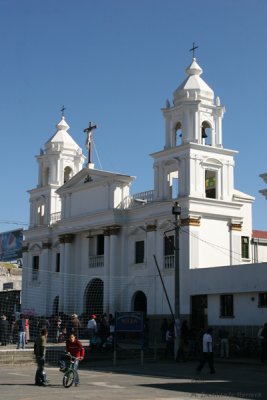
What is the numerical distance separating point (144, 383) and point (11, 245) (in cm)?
5411

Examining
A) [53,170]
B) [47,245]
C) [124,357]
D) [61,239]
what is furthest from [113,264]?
[53,170]

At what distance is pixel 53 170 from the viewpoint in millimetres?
49469

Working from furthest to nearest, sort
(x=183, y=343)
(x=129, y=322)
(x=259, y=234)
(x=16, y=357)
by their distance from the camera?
(x=259, y=234) → (x=183, y=343) → (x=129, y=322) → (x=16, y=357)

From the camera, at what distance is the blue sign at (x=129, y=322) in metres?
28.2

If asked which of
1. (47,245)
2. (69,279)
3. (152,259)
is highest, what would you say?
(47,245)

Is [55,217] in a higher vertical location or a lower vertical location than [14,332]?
higher

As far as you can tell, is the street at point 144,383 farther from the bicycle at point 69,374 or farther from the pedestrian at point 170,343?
the pedestrian at point 170,343

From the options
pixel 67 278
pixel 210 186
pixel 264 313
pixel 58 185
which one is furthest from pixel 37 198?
pixel 264 313

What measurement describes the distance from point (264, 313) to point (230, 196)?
9.75m

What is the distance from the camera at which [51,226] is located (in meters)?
47.7

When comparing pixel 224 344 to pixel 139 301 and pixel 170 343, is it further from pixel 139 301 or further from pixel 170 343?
pixel 139 301

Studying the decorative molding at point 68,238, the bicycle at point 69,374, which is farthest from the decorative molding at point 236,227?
the bicycle at point 69,374

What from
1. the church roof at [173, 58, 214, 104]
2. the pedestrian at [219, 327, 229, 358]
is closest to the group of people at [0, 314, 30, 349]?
the pedestrian at [219, 327, 229, 358]

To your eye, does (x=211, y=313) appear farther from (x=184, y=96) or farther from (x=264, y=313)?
(x=184, y=96)
